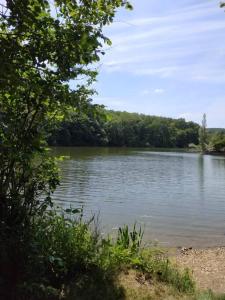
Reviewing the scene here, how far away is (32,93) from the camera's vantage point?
5.46 meters

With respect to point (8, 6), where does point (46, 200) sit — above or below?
below

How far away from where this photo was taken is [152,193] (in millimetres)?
31219

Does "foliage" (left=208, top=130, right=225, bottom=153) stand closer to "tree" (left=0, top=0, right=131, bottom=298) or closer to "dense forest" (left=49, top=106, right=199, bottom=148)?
"dense forest" (left=49, top=106, right=199, bottom=148)

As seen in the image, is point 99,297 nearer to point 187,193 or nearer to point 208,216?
point 208,216

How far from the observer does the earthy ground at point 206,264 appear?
9.23m

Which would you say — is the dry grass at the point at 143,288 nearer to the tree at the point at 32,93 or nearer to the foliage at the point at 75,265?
the foliage at the point at 75,265

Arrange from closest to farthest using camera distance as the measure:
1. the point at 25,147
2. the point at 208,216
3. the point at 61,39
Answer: the point at 61,39 < the point at 25,147 < the point at 208,216

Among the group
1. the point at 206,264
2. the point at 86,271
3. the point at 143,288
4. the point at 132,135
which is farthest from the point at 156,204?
the point at 132,135

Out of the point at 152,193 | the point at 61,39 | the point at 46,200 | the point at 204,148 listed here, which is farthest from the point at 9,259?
the point at 204,148

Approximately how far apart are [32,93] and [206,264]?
27.8ft

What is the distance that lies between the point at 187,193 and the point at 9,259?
94.1ft

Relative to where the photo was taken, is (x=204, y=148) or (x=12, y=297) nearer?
(x=12, y=297)

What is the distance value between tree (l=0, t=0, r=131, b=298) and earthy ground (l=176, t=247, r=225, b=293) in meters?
4.24

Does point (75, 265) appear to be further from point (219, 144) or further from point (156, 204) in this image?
point (219, 144)
